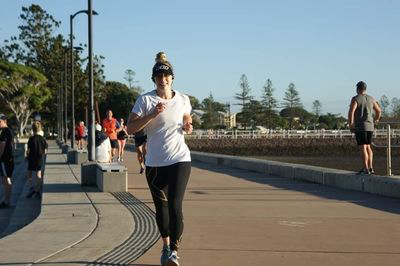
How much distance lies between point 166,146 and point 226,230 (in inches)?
92.5

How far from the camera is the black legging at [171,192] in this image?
5828 mm

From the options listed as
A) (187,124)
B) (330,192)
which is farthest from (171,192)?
(330,192)

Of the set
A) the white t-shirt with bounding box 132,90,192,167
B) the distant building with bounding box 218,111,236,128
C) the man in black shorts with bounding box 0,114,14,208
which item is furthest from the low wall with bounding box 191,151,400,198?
the distant building with bounding box 218,111,236,128

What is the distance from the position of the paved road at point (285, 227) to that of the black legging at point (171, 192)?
0.41 metres

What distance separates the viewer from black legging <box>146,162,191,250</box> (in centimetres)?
583

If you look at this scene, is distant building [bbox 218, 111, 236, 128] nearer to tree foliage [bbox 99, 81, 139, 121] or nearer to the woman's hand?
tree foliage [bbox 99, 81, 139, 121]

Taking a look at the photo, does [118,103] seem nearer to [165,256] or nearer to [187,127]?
[187,127]

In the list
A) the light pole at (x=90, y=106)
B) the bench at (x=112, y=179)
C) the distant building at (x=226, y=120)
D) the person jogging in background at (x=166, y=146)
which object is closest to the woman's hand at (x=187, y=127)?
the person jogging in background at (x=166, y=146)

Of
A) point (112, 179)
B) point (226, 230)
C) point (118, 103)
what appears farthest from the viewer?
point (118, 103)

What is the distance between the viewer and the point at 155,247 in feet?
22.5

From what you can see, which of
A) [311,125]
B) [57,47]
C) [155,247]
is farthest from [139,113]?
[311,125]

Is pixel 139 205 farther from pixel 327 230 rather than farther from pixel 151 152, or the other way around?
pixel 151 152

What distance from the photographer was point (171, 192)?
584cm

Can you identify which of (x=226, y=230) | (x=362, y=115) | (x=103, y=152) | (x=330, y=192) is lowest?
(x=226, y=230)
